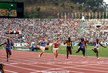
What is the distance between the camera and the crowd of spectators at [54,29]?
68250 millimetres

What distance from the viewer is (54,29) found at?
73.4m

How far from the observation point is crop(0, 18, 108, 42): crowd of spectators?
224 feet

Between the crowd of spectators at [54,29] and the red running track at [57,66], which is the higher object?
the red running track at [57,66]

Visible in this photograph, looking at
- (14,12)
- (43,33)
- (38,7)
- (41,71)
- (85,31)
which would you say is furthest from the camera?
(38,7)

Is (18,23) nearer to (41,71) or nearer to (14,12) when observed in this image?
(14,12)

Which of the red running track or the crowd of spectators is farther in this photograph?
the crowd of spectators

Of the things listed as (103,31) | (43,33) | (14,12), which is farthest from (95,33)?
(14,12)

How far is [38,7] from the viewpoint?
465ft

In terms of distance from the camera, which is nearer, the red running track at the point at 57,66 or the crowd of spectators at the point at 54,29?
the red running track at the point at 57,66

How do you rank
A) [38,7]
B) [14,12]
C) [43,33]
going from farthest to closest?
[38,7]
[43,33]
[14,12]

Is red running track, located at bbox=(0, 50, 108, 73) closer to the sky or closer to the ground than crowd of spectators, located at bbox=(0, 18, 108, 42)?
closer to the sky

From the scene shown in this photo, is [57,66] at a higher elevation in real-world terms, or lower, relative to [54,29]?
higher

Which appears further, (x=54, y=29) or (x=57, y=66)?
(x=54, y=29)

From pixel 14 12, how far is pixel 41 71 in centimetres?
4063
